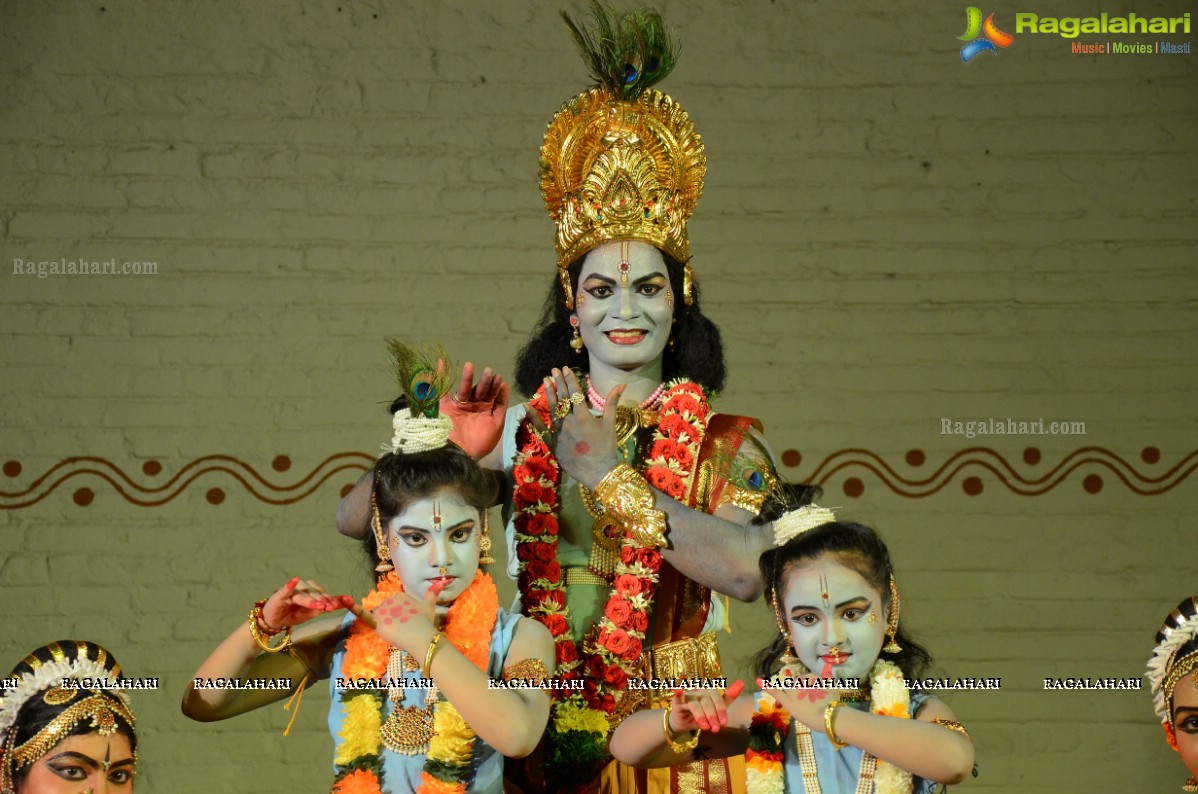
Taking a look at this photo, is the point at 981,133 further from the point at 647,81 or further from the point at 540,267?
the point at 647,81

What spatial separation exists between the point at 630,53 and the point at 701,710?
150 cm

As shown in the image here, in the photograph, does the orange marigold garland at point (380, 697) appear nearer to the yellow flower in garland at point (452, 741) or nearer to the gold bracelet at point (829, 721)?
the yellow flower in garland at point (452, 741)

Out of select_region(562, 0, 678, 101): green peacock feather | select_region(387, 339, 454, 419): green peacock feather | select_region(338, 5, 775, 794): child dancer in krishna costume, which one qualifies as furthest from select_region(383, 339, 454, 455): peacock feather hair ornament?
select_region(562, 0, 678, 101): green peacock feather

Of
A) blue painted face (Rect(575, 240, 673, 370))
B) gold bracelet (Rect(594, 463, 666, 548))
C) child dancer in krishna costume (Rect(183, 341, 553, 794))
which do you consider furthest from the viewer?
blue painted face (Rect(575, 240, 673, 370))

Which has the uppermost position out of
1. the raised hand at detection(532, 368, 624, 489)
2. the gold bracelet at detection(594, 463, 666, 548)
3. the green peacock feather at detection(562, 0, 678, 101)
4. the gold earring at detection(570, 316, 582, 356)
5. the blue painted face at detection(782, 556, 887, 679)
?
the green peacock feather at detection(562, 0, 678, 101)

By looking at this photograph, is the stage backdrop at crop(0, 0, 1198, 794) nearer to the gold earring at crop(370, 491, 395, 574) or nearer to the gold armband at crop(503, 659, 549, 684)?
the gold earring at crop(370, 491, 395, 574)

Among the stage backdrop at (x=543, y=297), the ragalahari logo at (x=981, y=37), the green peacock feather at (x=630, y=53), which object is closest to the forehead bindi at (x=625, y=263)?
the green peacock feather at (x=630, y=53)

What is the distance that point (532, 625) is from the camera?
296cm

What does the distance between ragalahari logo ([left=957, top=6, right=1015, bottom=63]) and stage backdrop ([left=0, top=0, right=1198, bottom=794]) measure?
0.01 metres

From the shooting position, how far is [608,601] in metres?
3.22

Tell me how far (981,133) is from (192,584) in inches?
116

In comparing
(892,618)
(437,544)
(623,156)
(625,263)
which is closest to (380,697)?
(437,544)

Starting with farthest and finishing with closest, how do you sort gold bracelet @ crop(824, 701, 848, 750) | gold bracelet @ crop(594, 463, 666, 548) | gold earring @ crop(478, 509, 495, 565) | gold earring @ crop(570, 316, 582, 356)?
1. gold earring @ crop(570, 316, 582, 356)
2. gold bracelet @ crop(594, 463, 666, 548)
3. gold earring @ crop(478, 509, 495, 565)
4. gold bracelet @ crop(824, 701, 848, 750)

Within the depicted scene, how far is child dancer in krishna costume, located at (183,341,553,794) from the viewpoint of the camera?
2748mm
